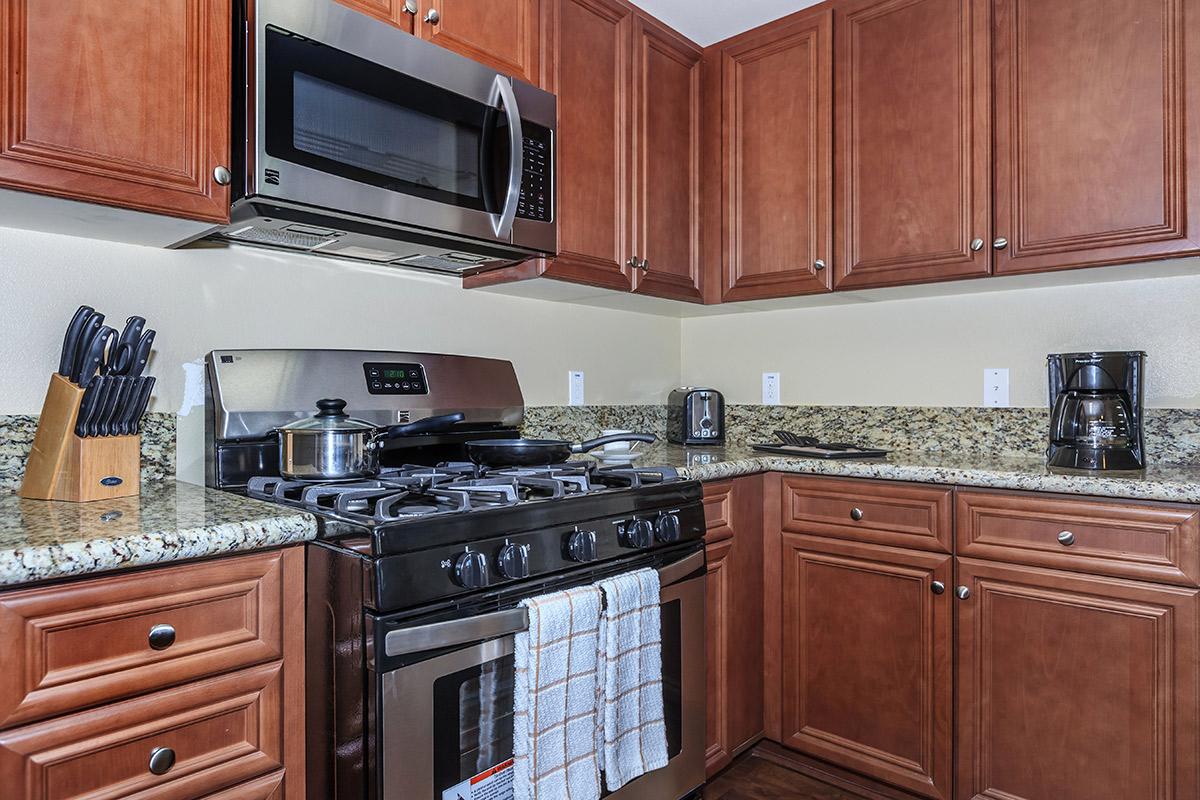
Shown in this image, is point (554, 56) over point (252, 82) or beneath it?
over

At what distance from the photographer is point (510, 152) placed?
1.74m

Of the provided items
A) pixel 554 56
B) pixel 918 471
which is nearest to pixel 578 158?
pixel 554 56

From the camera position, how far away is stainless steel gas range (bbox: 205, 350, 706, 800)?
3.59 ft

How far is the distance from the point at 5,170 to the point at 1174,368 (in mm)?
2597

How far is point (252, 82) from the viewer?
1.34 metres

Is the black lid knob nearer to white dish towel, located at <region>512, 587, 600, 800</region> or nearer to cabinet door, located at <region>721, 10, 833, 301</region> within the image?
white dish towel, located at <region>512, 587, 600, 800</region>

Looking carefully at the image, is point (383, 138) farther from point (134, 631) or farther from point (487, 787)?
point (487, 787)

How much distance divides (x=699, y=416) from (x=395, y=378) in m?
1.16

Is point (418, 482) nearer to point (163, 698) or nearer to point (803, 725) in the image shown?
point (163, 698)

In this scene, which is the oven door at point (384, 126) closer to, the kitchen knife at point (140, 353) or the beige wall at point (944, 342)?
the kitchen knife at point (140, 353)

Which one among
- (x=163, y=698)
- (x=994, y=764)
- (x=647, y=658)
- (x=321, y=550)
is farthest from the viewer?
(x=994, y=764)

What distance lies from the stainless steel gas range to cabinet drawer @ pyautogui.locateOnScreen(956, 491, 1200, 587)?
0.69m

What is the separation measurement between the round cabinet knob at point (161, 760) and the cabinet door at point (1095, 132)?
210cm

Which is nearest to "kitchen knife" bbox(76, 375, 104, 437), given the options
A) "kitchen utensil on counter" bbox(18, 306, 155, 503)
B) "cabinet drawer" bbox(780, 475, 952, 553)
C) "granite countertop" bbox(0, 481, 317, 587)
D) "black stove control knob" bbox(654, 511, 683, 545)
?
"kitchen utensil on counter" bbox(18, 306, 155, 503)
